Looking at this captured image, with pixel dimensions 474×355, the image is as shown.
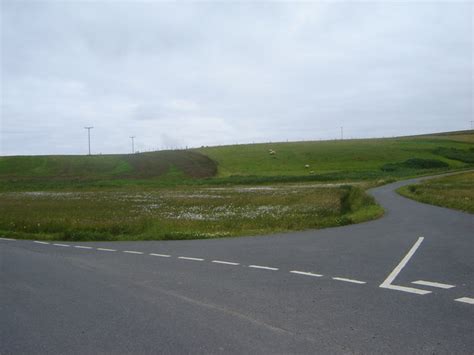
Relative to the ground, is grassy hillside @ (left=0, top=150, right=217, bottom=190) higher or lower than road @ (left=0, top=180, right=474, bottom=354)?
higher

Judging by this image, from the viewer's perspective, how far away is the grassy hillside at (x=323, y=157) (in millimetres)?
75812

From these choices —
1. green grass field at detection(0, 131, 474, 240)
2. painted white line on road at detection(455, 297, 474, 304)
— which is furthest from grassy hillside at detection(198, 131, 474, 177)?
painted white line on road at detection(455, 297, 474, 304)

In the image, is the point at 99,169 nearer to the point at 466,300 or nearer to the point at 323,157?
the point at 323,157

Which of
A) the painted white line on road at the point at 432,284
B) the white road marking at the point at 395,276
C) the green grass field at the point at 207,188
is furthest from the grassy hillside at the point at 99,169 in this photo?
the painted white line on road at the point at 432,284

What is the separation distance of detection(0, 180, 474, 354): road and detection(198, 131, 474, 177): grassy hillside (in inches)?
2266

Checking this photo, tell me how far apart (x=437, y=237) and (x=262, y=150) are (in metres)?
83.6

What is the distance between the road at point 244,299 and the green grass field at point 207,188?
5.24 meters

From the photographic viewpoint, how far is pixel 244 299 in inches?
303

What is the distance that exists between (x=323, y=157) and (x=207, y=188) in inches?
1469

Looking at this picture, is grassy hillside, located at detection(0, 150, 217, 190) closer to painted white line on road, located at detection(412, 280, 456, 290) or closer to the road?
the road

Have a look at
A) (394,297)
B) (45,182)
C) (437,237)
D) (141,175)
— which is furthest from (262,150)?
(394,297)

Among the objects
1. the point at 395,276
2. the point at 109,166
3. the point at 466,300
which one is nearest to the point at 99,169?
the point at 109,166

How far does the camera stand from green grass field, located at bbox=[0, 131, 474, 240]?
2016cm

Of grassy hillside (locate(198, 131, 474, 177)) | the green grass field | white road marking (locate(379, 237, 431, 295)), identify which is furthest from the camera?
grassy hillside (locate(198, 131, 474, 177))
